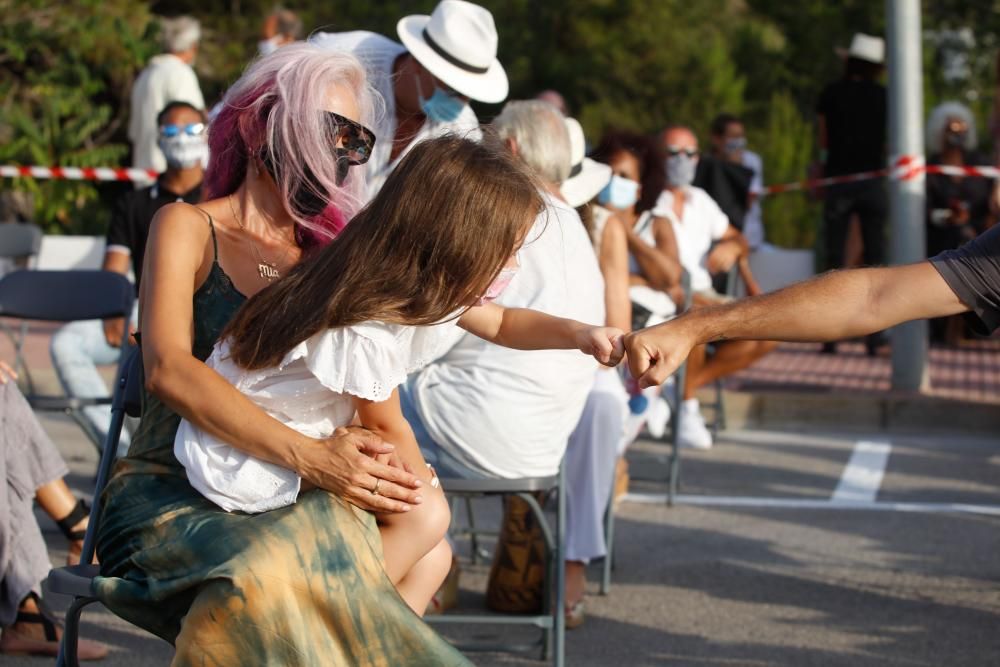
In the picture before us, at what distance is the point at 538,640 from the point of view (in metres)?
4.71

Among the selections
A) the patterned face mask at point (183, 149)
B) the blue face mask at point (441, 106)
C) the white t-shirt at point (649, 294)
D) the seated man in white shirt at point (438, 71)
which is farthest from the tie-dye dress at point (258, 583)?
the white t-shirt at point (649, 294)

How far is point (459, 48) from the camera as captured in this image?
220 inches

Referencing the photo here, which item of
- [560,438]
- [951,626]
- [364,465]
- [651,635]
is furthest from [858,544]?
[364,465]

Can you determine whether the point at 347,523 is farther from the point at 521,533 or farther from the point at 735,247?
the point at 735,247

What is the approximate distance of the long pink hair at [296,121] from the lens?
10.5ft

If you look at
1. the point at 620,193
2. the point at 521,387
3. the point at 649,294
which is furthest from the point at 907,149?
the point at 521,387

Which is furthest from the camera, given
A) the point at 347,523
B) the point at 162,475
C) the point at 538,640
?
the point at 538,640

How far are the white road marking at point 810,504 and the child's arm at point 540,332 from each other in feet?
11.9

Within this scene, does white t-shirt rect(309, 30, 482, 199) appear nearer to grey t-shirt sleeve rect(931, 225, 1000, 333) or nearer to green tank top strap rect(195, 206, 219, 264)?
green tank top strap rect(195, 206, 219, 264)

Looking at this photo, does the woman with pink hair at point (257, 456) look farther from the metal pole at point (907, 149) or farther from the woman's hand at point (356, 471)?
the metal pole at point (907, 149)

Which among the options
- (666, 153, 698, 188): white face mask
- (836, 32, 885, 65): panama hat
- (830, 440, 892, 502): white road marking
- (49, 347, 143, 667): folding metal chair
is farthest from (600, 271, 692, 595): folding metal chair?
(836, 32, 885, 65): panama hat

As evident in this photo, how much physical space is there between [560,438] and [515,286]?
1.51 feet

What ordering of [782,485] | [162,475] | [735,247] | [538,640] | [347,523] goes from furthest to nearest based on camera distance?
[735,247] < [782,485] < [538,640] < [162,475] < [347,523]

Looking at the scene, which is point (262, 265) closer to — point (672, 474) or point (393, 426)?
point (393, 426)
